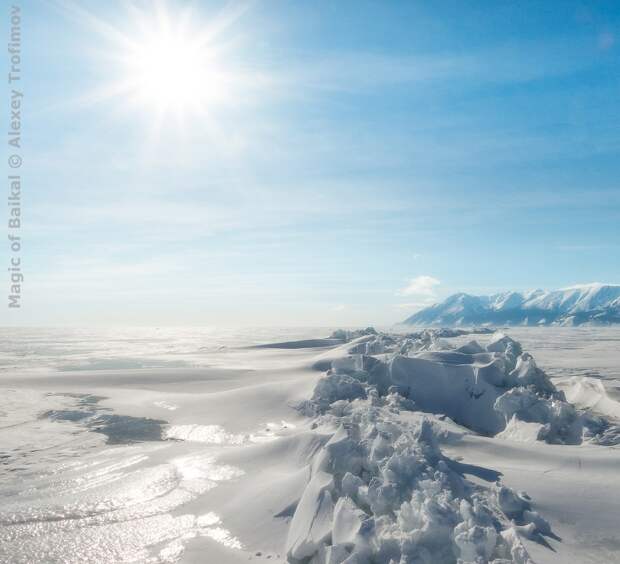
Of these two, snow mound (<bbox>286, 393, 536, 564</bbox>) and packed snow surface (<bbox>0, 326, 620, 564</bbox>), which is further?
packed snow surface (<bbox>0, 326, 620, 564</bbox>)

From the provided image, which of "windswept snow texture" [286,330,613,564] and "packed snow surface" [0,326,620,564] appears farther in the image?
"packed snow surface" [0,326,620,564]

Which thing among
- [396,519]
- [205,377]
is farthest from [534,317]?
[396,519]

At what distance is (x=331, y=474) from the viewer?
212 inches

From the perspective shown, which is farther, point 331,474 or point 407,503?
point 331,474

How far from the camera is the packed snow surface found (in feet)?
14.1

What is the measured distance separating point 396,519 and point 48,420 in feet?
32.8

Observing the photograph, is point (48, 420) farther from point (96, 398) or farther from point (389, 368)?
point (389, 368)

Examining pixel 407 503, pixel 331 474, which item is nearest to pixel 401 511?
pixel 407 503

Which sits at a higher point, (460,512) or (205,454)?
(460,512)

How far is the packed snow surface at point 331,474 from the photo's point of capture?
14.1 ft

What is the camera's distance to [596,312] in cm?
13925

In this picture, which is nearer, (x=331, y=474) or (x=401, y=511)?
(x=401, y=511)

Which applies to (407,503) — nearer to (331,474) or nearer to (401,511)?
(401,511)

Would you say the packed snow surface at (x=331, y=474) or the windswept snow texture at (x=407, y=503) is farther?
the packed snow surface at (x=331, y=474)
